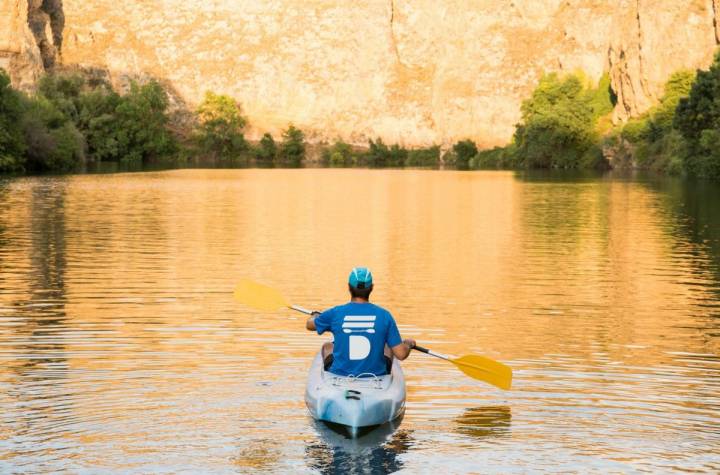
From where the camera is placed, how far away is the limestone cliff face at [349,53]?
15788 cm

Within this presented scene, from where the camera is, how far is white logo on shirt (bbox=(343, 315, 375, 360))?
11664 millimetres

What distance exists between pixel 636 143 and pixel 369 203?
56248mm

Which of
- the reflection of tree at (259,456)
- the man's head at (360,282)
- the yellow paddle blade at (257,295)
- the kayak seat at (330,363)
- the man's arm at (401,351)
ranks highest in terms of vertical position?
the man's head at (360,282)

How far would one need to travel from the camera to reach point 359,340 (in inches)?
460

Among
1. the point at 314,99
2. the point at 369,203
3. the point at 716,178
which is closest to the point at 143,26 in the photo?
the point at 314,99

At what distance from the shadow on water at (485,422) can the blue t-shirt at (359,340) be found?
3.17ft

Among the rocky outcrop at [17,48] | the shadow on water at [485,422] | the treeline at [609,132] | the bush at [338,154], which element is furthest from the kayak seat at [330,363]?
the bush at [338,154]

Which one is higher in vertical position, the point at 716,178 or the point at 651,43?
the point at 651,43

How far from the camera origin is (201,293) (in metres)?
21.3

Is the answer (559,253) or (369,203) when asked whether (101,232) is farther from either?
(369,203)

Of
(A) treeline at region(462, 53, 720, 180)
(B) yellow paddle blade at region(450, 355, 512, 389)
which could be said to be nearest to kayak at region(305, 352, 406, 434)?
(B) yellow paddle blade at region(450, 355, 512, 389)

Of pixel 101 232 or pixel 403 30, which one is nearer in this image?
pixel 101 232

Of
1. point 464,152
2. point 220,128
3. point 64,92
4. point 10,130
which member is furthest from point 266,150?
point 10,130

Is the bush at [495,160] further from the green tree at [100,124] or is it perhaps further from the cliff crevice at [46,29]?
the cliff crevice at [46,29]
